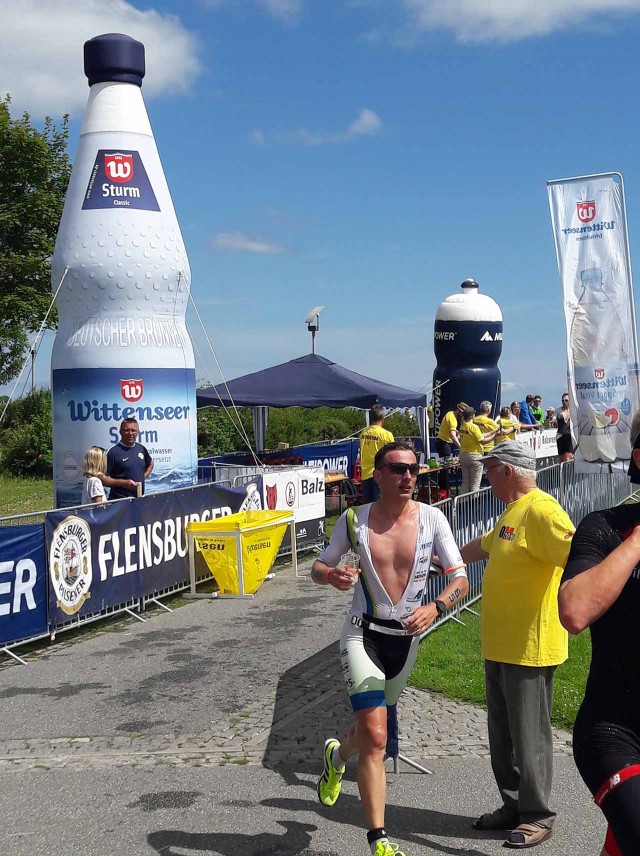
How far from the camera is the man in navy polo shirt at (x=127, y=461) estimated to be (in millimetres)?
11359

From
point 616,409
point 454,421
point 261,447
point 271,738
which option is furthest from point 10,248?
point 271,738

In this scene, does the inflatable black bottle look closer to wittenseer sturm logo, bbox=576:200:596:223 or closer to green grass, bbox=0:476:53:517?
green grass, bbox=0:476:53:517

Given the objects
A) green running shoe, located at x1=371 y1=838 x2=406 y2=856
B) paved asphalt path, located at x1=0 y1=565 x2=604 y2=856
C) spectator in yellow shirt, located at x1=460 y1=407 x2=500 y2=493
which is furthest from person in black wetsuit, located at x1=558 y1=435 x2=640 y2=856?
spectator in yellow shirt, located at x1=460 y1=407 x2=500 y2=493

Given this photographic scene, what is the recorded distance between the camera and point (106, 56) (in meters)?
13.8

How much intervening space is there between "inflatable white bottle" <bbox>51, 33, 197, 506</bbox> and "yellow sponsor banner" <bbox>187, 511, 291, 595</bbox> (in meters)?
2.69

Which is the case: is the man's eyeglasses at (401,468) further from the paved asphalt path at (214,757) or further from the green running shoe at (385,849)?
the paved asphalt path at (214,757)

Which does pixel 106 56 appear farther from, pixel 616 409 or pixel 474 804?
pixel 474 804

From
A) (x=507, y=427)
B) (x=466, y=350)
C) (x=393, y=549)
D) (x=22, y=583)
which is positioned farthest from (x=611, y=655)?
(x=466, y=350)

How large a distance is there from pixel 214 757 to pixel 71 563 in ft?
12.3

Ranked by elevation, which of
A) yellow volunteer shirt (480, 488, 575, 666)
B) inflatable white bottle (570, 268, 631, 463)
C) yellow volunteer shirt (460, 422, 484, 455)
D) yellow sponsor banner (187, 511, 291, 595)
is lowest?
yellow sponsor banner (187, 511, 291, 595)

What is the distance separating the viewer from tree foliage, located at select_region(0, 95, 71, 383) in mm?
34656

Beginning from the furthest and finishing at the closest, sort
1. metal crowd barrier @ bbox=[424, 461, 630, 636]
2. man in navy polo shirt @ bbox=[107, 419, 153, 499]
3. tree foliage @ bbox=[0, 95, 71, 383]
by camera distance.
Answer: tree foliage @ bbox=[0, 95, 71, 383], man in navy polo shirt @ bbox=[107, 419, 153, 499], metal crowd barrier @ bbox=[424, 461, 630, 636]

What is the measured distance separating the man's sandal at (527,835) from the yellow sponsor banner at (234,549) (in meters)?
6.59

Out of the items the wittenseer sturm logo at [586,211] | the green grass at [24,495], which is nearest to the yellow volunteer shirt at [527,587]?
the wittenseer sturm logo at [586,211]
